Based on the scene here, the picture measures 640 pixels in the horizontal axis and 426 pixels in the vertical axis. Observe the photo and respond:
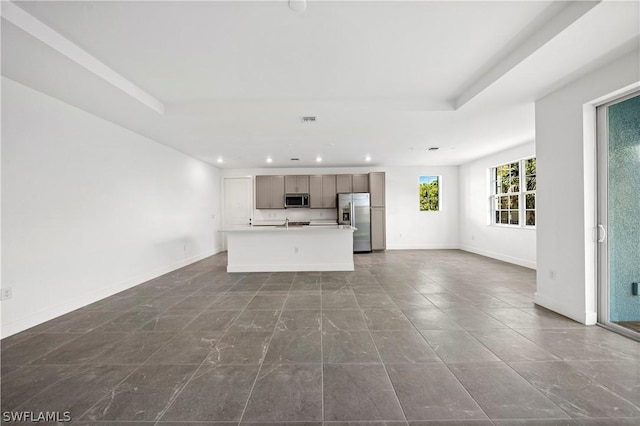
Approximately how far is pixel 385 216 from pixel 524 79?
16.1ft

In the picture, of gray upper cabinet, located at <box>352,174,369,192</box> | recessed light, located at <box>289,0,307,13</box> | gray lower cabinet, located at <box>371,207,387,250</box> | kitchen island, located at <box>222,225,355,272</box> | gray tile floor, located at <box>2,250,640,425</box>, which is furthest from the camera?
gray upper cabinet, located at <box>352,174,369,192</box>

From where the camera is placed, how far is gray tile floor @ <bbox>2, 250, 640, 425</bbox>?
4.74 ft

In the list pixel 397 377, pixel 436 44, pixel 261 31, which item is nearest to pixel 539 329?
pixel 397 377

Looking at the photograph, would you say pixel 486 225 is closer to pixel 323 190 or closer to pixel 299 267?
pixel 323 190

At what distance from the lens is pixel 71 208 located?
2.97 metres

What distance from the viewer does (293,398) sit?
1.54 metres

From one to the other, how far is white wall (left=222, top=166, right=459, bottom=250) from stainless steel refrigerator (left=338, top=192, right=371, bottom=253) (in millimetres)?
685

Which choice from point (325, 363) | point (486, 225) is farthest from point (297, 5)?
point (486, 225)

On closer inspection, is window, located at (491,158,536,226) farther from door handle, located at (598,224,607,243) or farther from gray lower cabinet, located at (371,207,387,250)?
door handle, located at (598,224,607,243)

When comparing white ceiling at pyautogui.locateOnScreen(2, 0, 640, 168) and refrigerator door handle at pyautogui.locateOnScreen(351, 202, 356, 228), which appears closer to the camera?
white ceiling at pyautogui.locateOnScreen(2, 0, 640, 168)

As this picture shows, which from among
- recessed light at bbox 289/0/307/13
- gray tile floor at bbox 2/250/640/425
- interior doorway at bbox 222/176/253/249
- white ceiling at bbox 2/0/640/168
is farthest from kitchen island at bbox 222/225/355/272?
recessed light at bbox 289/0/307/13

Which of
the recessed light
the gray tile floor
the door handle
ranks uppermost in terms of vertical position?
the recessed light

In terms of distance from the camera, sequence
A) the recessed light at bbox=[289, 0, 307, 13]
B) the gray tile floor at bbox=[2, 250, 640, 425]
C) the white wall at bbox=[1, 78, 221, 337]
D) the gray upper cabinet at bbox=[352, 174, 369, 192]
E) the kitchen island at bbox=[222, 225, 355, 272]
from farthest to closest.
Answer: the gray upper cabinet at bbox=[352, 174, 369, 192]
the kitchen island at bbox=[222, 225, 355, 272]
the white wall at bbox=[1, 78, 221, 337]
the recessed light at bbox=[289, 0, 307, 13]
the gray tile floor at bbox=[2, 250, 640, 425]

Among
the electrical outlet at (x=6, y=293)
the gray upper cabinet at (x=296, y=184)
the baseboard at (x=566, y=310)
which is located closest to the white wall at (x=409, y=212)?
the gray upper cabinet at (x=296, y=184)
